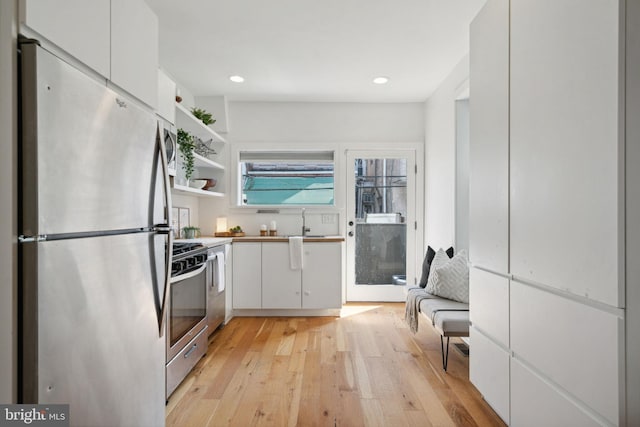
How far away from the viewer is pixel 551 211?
1.37 m

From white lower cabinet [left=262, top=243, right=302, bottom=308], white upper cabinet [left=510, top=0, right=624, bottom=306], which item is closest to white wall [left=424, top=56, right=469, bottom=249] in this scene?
white lower cabinet [left=262, top=243, right=302, bottom=308]

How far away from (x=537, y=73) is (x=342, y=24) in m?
1.60

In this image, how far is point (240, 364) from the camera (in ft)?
8.80

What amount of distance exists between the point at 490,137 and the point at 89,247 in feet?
6.22

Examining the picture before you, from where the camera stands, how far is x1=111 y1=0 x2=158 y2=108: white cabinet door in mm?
1462

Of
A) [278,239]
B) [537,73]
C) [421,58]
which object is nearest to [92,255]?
[537,73]

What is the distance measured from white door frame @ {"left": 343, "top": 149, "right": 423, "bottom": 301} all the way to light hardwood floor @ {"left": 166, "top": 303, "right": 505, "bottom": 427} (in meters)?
0.98

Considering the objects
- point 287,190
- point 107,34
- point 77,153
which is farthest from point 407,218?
point 77,153

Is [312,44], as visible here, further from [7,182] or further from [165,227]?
[7,182]

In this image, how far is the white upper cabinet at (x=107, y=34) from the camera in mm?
1075

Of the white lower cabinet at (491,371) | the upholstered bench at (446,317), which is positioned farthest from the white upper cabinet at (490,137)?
the upholstered bench at (446,317)

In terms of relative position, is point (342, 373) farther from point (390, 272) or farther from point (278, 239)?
point (390, 272)
